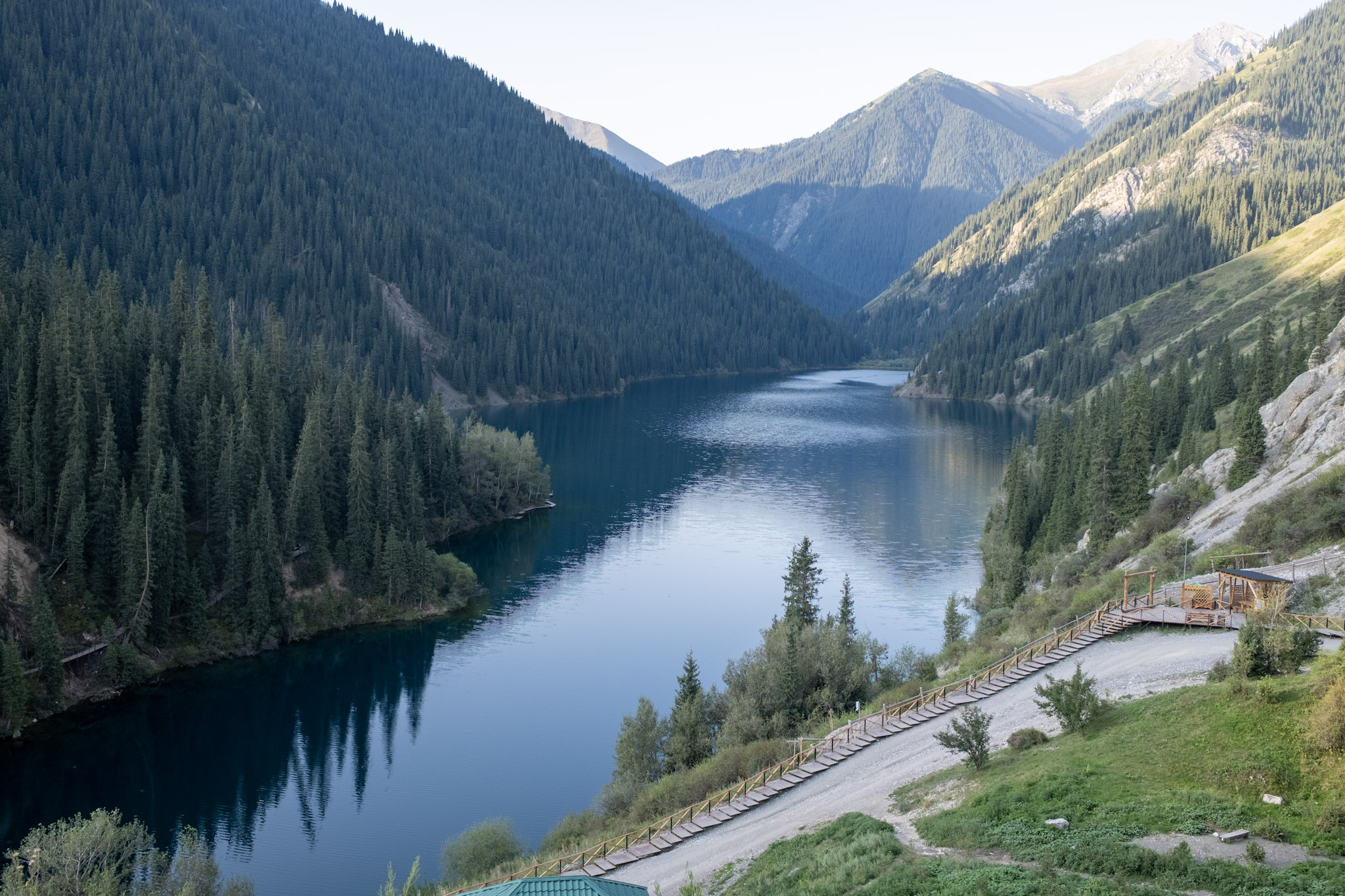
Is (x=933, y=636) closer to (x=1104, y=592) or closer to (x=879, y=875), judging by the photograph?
(x=1104, y=592)

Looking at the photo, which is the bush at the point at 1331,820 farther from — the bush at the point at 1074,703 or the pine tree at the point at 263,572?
the pine tree at the point at 263,572

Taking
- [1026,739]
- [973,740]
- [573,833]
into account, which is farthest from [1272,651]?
[573,833]

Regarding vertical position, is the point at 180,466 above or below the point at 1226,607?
above

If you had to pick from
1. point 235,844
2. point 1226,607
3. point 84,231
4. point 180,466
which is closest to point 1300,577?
point 1226,607

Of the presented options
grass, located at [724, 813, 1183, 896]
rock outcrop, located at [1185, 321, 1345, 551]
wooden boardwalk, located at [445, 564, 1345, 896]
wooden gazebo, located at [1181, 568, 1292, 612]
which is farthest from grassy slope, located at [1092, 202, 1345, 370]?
grass, located at [724, 813, 1183, 896]

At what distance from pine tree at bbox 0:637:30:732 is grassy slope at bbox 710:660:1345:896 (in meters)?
44.4

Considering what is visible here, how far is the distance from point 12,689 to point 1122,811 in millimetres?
55729

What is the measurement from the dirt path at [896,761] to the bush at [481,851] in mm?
8690

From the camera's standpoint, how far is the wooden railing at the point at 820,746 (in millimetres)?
35250

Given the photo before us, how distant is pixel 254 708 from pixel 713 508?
63.8 m

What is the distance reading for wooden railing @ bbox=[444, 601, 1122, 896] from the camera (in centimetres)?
3525

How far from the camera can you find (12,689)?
55.5 m

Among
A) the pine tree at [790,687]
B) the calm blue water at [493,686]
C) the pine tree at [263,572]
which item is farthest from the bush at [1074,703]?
the pine tree at [263,572]

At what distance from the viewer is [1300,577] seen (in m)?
41.5
